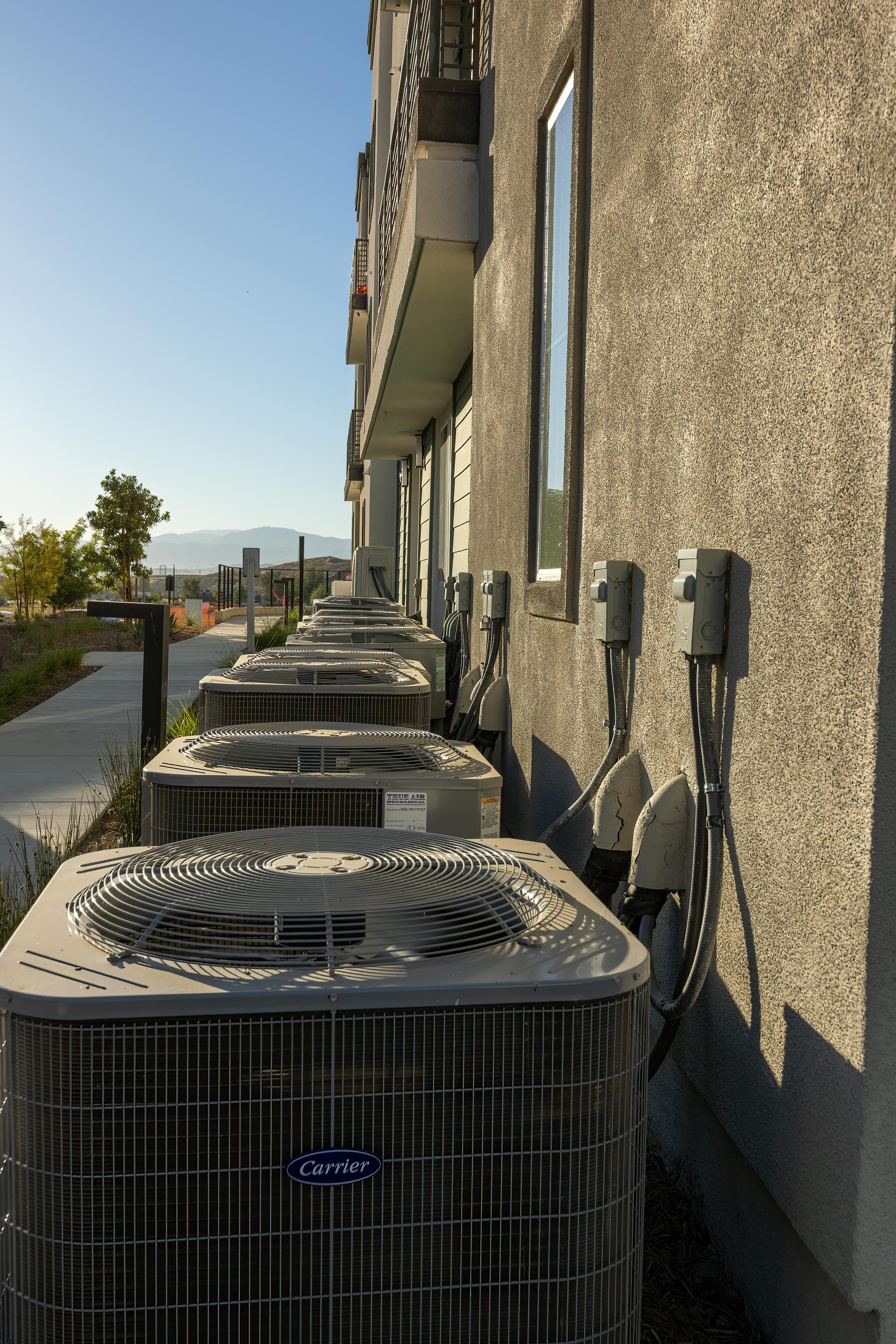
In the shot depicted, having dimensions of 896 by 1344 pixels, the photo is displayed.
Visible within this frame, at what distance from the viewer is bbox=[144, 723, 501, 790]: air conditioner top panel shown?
2.92 meters

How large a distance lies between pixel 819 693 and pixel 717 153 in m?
1.30

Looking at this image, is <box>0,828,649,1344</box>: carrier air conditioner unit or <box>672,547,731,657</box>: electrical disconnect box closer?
<box>0,828,649,1344</box>: carrier air conditioner unit

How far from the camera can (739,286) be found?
2.29 meters

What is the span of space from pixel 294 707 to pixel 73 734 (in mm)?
7749

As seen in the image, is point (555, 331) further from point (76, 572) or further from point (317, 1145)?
point (76, 572)

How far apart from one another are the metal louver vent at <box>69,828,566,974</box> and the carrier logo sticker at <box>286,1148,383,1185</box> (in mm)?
243

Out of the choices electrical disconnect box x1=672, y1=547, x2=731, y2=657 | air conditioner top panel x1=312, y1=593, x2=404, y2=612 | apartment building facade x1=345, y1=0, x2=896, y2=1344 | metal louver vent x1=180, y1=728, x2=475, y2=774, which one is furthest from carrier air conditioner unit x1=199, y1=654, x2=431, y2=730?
air conditioner top panel x1=312, y1=593, x2=404, y2=612

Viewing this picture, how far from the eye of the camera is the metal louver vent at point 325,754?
10.0 ft

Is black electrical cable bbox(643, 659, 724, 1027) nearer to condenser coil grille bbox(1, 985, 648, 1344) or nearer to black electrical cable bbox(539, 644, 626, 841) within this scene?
black electrical cable bbox(539, 644, 626, 841)

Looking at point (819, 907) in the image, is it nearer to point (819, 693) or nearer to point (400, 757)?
point (819, 693)

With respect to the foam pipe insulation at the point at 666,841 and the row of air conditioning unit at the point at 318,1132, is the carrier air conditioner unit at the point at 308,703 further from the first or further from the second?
the row of air conditioning unit at the point at 318,1132

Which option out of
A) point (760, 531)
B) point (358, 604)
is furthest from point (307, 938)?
point (358, 604)

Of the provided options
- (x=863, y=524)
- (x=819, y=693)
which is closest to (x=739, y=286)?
(x=863, y=524)

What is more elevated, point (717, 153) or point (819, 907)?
point (717, 153)
